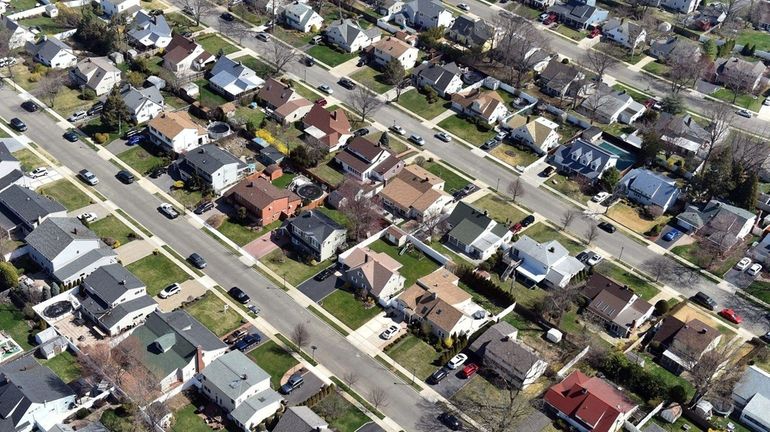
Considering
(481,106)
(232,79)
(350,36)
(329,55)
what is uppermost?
(350,36)

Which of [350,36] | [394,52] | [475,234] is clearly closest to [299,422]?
[475,234]

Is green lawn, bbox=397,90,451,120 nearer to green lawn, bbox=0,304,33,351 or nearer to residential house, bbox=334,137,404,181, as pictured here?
residential house, bbox=334,137,404,181

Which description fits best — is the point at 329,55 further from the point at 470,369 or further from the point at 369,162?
the point at 470,369

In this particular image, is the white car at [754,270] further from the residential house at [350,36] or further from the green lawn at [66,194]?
the green lawn at [66,194]

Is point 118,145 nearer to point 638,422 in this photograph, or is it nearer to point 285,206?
point 285,206

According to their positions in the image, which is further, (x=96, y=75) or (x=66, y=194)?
(x=96, y=75)

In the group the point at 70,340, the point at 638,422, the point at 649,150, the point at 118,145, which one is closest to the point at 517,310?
the point at 638,422

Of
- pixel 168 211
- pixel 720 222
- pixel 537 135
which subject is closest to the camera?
pixel 168 211

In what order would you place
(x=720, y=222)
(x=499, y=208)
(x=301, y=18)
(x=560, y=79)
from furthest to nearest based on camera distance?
(x=301, y=18), (x=560, y=79), (x=499, y=208), (x=720, y=222)
